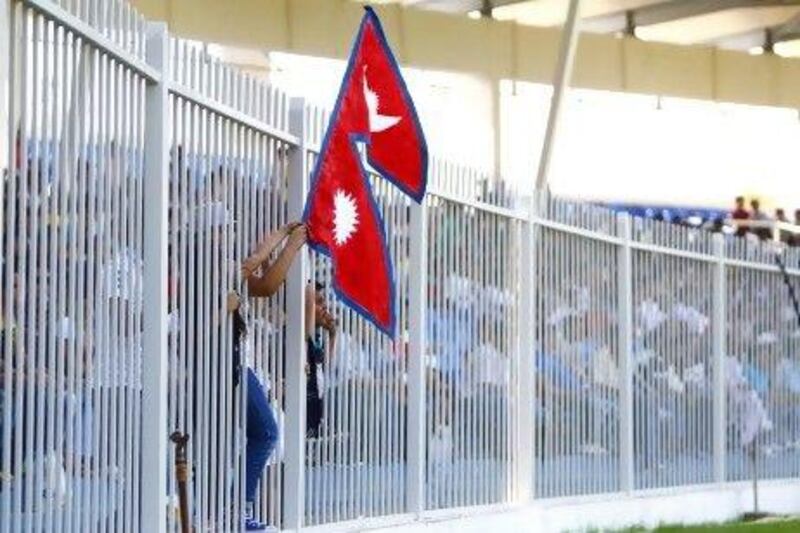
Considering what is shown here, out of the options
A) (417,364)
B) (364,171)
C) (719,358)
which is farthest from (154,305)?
(719,358)

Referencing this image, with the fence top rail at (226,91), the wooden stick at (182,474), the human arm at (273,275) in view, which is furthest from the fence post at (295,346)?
the wooden stick at (182,474)

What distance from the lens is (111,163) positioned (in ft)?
34.8

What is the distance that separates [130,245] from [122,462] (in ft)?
2.81

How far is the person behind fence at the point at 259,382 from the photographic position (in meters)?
13.0

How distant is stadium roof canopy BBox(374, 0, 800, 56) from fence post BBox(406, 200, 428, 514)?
2573 cm

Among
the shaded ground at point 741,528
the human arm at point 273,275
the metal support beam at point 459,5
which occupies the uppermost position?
the metal support beam at point 459,5

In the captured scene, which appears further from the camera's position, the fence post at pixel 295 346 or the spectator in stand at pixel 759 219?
the spectator in stand at pixel 759 219

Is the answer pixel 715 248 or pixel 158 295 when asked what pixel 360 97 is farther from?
pixel 715 248

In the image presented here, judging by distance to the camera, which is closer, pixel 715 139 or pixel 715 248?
pixel 715 248

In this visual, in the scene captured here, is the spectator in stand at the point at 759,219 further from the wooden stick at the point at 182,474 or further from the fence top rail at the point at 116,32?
the fence top rail at the point at 116,32

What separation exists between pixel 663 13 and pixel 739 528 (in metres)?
25.6

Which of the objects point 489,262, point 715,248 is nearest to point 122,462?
point 489,262

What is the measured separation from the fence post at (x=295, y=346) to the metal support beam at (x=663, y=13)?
31992 millimetres

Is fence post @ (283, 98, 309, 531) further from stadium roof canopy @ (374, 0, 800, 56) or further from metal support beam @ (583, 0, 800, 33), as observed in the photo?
metal support beam @ (583, 0, 800, 33)
